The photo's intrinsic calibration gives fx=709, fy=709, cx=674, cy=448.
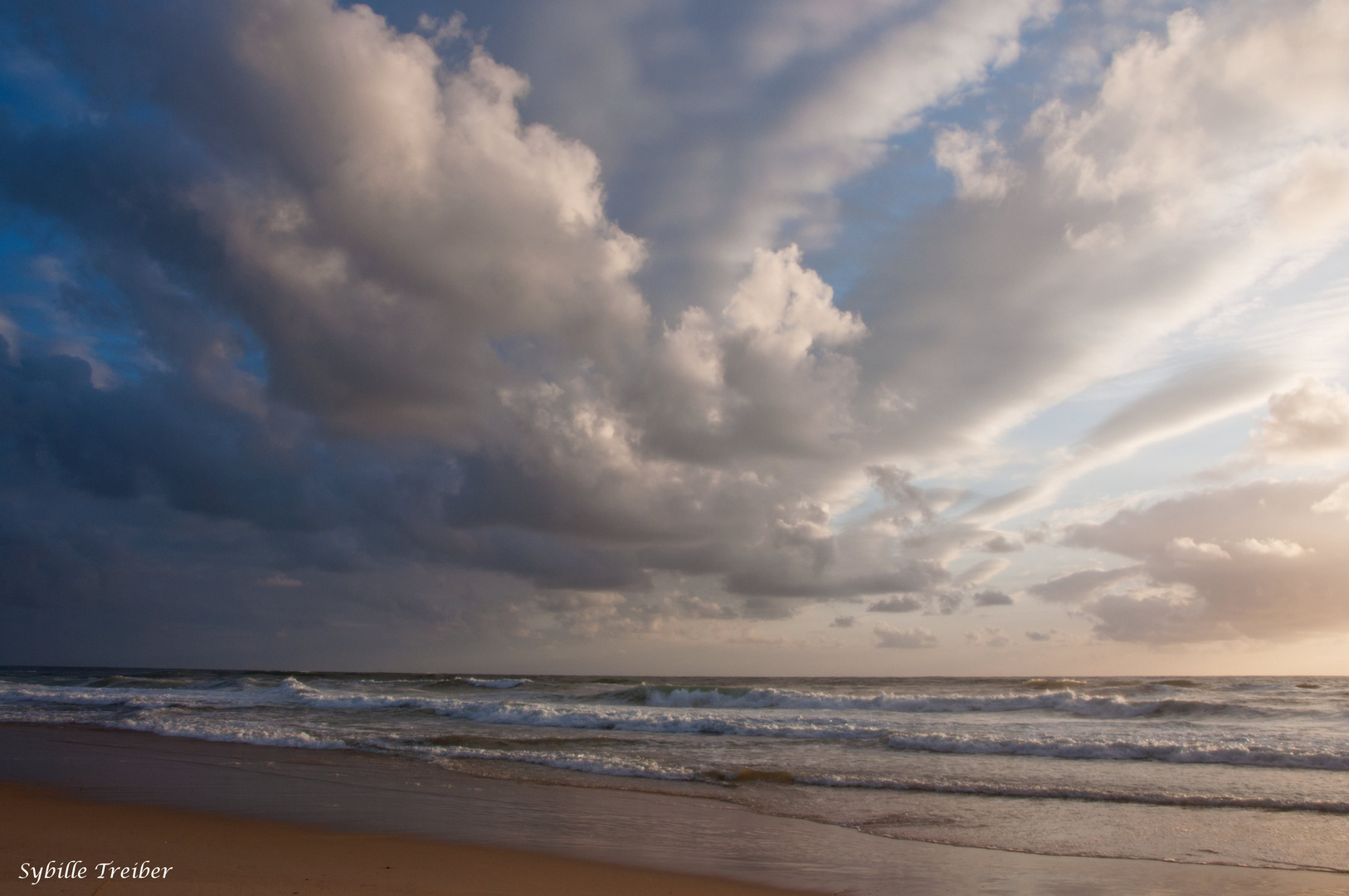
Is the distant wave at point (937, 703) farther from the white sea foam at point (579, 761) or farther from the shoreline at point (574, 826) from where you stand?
the shoreline at point (574, 826)

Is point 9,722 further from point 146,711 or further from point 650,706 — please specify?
point 650,706

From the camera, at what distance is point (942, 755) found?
56.7 ft

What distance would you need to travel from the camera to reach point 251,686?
47.2m

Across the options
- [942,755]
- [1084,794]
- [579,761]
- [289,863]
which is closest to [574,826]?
[289,863]

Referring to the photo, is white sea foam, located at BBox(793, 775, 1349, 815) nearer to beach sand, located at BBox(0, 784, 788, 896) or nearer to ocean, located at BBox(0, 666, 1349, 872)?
ocean, located at BBox(0, 666, 1349, 872)

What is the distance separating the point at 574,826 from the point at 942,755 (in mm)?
11135

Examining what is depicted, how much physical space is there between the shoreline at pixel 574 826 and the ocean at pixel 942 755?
2.45 ft

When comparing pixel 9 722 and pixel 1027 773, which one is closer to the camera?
pixel 1027 773

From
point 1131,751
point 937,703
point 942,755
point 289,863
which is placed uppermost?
point 289,863

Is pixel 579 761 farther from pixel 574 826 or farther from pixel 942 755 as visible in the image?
pixel 942 755

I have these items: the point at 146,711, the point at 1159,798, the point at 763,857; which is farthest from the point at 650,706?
the point at 763,857

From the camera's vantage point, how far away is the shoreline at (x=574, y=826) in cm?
752

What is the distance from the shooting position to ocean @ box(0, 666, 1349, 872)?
1009 centimetres

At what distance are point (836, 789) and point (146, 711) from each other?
25.5m
